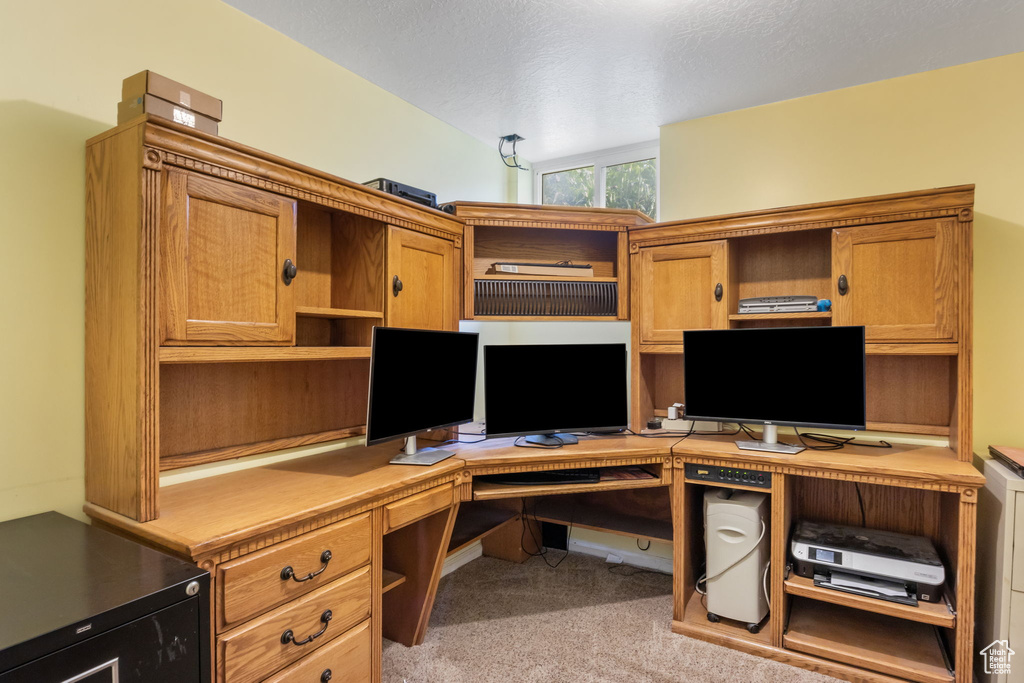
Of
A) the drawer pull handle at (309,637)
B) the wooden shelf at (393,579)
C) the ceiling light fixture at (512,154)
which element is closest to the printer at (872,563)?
the wooden shelf at (393,579)

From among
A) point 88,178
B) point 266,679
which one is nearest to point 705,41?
point 88,178

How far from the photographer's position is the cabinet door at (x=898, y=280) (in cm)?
222

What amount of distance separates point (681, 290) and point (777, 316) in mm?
456

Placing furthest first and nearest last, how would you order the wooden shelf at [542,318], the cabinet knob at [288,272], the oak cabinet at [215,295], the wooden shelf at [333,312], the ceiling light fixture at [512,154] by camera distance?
the ceiling light fixture at [512,154], the wooden shelf at [542,318], the wooden shelf at [333,312], the cabinet knob at [288,272], the oak cabinet at [215,295]

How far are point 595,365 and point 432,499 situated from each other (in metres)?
1.03

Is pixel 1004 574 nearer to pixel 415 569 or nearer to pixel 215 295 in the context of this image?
pixel 415 569

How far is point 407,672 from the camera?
213 cm

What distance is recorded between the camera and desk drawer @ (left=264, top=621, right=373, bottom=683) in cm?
157

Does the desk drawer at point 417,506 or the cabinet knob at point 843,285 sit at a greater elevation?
the cabinet knob at point 843,285

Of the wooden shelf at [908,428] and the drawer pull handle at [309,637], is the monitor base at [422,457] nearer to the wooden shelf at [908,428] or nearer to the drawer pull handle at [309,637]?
the drawer pull handle at [309,637]

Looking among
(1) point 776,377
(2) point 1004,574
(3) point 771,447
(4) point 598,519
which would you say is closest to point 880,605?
(2) point 1004,574

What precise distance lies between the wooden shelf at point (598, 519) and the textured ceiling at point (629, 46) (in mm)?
2134

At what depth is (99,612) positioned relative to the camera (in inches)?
41.4

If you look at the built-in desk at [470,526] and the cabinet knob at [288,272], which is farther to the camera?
the cabinet knob at [288,272]
